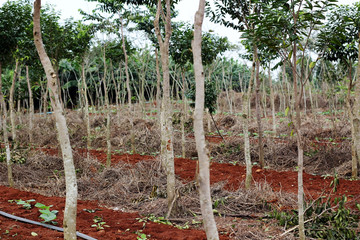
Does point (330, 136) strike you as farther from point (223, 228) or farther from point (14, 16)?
point (14, 16)

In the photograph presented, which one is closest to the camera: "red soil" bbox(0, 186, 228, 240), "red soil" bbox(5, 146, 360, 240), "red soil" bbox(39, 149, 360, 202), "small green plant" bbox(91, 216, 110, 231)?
"red soil" bbox(0, 186, 228, 240)

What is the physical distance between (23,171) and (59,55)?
3.50 meters

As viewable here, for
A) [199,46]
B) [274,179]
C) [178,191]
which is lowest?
[274,179]

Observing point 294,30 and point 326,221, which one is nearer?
point 294,30

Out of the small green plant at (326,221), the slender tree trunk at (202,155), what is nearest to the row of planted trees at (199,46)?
the slender tree trunk at (202,155)

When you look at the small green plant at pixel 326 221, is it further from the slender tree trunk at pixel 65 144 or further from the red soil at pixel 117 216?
the slender tree trunk at pixel 65 144

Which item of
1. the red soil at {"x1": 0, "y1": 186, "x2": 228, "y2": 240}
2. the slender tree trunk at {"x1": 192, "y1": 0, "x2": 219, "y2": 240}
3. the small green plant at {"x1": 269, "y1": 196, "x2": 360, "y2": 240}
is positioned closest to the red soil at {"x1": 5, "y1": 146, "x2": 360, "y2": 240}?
the red soil at {"x1": 0, "y1": 186, "x2": 228, "y2": 240}

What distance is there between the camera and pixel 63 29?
891cm

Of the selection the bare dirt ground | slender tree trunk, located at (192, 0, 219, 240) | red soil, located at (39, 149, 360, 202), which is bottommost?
red soil, located at (39, 149, 360, 202)

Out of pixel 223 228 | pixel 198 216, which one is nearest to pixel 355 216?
pixel 223 228

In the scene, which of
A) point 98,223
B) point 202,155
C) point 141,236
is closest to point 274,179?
point 141,236

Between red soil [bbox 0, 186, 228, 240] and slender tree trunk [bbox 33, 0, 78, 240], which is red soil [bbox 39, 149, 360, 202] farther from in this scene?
slender tree trunk [bbox 33, 0, 78, 240]

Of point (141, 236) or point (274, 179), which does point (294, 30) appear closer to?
point (141, 236)

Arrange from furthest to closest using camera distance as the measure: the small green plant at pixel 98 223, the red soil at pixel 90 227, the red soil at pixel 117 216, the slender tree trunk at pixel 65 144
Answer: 1. the small green plant at pixel 98 223
2. the red soil at pixel 117 216
3. the red soil at pixel 90 227
4. the slender tree trunk at pixel 65 144
